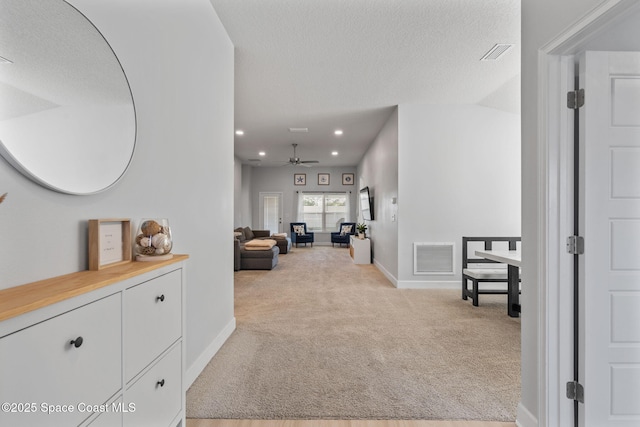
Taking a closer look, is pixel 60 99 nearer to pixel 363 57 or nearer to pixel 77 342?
pixel 77 342

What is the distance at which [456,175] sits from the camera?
4.95 m

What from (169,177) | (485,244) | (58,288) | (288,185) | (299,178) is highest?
(299,178)

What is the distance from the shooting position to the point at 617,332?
147 centimetres

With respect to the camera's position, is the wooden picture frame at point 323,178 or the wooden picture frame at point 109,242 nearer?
the wooden picture frame at point 109,242

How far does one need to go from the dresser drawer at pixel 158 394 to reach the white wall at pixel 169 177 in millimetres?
499

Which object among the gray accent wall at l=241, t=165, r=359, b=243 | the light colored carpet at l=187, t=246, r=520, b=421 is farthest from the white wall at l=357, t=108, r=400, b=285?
the gray accent wall at l=241, t=165, r=359, b=243

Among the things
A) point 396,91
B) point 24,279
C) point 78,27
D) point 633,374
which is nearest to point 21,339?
point 24,279

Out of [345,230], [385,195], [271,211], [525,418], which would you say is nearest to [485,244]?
[385,195]

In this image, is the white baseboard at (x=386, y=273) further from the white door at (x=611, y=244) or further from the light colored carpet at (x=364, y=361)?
the white door at (x=611, y=244)

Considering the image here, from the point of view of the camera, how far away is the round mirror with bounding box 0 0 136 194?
3.09 feet

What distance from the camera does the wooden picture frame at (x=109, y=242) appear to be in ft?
3.92

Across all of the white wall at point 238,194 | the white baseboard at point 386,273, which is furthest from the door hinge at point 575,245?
the white wall at point 238,194

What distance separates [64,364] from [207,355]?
1.70m

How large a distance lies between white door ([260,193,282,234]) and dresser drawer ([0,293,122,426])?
10.5m
